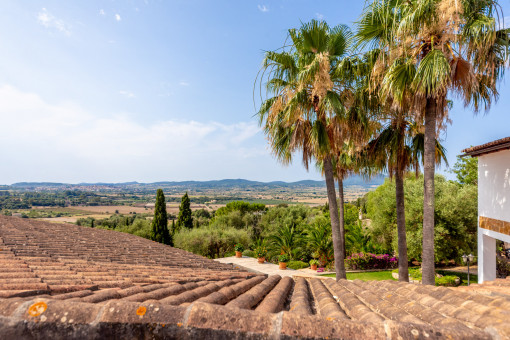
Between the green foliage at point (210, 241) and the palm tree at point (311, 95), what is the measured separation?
1716 centimetres

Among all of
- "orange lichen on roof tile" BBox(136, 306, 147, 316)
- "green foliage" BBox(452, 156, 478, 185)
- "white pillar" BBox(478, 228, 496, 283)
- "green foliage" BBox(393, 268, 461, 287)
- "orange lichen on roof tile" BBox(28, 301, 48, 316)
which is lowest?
"green foliage" BBox(393, 268, 461, 287)

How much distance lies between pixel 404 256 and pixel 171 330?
1012 centimetres

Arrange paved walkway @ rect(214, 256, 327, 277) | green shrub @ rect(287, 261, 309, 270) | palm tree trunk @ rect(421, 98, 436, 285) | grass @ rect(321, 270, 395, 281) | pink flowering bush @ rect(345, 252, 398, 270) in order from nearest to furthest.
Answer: palm tree trunk @ rect(421, 98, 436, 285) < grass @ rect(321, 270, 395, 281) < paved walkway @ rect(214, 256, 327, 277) < pink flowering bush @ rect(345, 252, 398, 270) < green shrub @ rect(287, 261, 309, 270)

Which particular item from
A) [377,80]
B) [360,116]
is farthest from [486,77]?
[360,116]

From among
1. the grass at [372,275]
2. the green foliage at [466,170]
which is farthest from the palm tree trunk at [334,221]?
the green foliage at [466,170]

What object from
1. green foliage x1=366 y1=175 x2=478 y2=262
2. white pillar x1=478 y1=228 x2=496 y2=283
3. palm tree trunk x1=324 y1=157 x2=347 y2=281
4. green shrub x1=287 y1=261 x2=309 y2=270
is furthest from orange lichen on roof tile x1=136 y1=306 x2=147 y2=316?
green shrub x1=287 y1=261 x2=309 y2=270

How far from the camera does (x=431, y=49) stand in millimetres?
6449

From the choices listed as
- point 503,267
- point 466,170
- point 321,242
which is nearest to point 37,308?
point 321,242

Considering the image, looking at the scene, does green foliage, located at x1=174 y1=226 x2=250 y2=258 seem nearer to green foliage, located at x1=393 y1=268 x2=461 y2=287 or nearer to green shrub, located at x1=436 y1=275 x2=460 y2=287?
green foliage, located at x1=393 y1=268 x2=461 y2=287

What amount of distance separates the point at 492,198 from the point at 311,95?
645cm

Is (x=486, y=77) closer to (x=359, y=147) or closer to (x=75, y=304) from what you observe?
(x=359, y=147)

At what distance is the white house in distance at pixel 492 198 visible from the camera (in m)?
7.58

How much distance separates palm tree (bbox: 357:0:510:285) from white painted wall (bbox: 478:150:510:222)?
1.84 m

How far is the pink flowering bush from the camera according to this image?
17.5 meters
